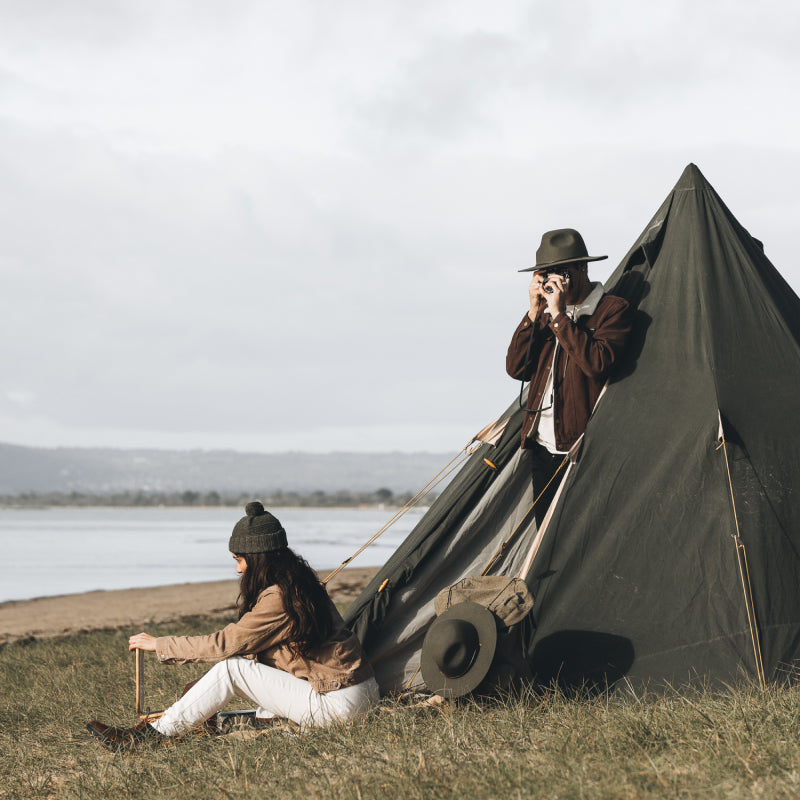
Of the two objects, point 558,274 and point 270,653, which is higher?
point 558,274

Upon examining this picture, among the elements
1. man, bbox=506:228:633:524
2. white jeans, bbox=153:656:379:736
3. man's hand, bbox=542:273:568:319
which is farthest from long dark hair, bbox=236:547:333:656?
man's hand, bbox=542:273:568:319

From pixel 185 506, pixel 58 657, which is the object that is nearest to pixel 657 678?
pixel 58 657

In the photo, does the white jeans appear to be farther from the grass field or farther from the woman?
the grass field

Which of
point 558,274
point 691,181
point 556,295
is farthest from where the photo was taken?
point 691,181

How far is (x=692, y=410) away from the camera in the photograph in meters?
5.41

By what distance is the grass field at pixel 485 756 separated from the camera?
3.63 metres

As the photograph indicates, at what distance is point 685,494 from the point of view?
532cm

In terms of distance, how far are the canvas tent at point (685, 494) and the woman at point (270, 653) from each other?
1089mm

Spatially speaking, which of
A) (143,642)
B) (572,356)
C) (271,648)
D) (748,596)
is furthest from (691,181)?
(143,642)

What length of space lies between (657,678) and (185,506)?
89146 mm

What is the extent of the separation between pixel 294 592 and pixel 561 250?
2.46m

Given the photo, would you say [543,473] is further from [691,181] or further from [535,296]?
[691,181]

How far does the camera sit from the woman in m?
4.73

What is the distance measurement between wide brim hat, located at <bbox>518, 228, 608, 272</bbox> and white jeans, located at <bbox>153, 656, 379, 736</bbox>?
2578 millimetres
